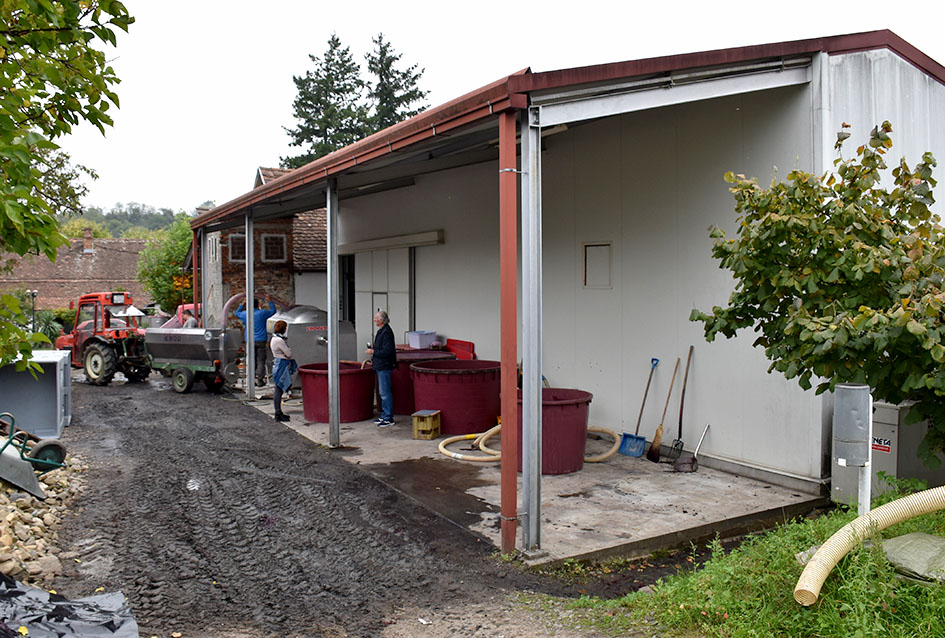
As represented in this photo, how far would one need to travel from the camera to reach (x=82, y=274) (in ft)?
165

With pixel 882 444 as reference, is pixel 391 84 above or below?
above

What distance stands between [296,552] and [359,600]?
3.81 ft

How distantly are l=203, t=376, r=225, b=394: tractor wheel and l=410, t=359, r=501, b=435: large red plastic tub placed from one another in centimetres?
667

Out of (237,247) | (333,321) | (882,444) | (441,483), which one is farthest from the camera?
(237,247)

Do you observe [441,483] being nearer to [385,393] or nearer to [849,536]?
[385,393]

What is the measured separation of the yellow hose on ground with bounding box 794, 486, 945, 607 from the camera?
3498mm

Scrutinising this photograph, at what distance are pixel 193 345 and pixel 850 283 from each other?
13.2 m

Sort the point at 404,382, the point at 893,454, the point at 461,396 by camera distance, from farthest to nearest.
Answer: the point at 404,382, the point at 461,396, the point at 893,454

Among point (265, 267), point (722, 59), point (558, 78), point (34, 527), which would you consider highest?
point (722, 59)

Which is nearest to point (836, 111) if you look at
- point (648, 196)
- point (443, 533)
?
point (648, 196)

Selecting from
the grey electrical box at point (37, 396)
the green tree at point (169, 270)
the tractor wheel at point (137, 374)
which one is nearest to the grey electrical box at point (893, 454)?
the grey electrical box at point (37, 396)

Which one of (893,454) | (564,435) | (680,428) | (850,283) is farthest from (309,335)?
(850,283)

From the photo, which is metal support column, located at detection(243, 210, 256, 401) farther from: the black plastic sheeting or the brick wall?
the black plastic sheeting

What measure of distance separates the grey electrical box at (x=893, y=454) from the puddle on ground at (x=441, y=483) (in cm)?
324
